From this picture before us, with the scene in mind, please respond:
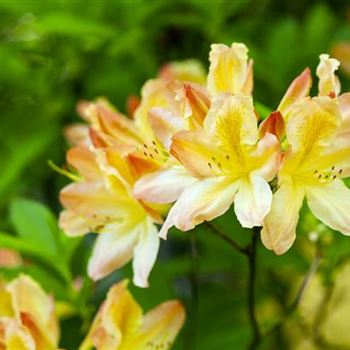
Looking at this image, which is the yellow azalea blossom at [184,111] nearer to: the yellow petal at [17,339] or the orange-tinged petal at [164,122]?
the orange-tinged petal at [164,122]

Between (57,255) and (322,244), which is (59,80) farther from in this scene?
(322,244)

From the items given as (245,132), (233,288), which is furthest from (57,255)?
(233,288)

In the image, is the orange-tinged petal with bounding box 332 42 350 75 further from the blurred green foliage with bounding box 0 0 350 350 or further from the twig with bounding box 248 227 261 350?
the twig with bounding box 248 227 261 350

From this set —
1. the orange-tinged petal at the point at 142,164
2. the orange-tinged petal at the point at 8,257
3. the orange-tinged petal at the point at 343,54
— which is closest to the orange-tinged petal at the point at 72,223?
the orange-tinged petal at the point at 142,164

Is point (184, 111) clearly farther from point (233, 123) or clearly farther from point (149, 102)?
point (149, 102)

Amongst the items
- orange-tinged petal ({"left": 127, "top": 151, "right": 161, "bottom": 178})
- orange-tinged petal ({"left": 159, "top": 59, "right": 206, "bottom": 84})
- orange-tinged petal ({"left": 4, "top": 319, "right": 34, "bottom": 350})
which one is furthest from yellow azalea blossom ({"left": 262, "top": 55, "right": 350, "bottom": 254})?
orange-tinged petal ({"left": 159, "top": 59, "right": 206, "bottom": 84})

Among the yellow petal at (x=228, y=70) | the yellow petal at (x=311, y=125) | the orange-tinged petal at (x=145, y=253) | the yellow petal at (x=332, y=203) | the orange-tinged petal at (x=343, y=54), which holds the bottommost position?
the orange-tinged petal at (x=343, y=54)
